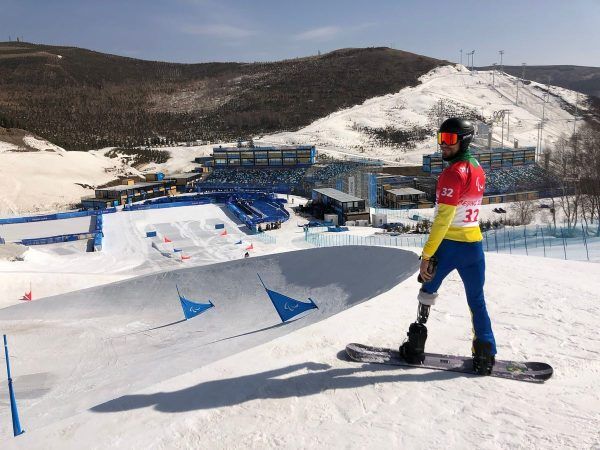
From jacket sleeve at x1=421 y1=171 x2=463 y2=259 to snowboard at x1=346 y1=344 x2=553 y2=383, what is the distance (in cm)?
114

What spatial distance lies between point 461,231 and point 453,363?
132cm

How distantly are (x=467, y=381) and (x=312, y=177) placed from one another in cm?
4743

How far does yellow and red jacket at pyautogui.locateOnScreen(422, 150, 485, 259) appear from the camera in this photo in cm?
412

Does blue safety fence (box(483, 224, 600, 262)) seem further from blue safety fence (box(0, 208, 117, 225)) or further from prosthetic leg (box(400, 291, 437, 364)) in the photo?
blue safety fence (box(0, 208, 117, 225))

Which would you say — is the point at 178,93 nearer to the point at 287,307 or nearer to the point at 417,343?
the point at 287,307

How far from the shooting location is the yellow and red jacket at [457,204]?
4121mm

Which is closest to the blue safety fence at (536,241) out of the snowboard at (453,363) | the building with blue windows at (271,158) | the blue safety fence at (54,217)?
the snowboard at (453,363)

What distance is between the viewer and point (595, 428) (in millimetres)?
3383

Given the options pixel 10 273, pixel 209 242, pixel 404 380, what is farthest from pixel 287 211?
pixel 404 380

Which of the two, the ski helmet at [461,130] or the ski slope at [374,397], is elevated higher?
the ski helmet at [461,130]

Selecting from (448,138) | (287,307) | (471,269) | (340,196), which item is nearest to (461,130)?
(448,138)

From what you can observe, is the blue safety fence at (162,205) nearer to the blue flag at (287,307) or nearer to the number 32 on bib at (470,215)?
the blue flag at (287,307)

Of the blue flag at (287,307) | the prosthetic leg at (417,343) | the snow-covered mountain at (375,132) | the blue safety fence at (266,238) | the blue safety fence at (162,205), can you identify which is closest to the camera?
the prosthetic leg at (417,343)

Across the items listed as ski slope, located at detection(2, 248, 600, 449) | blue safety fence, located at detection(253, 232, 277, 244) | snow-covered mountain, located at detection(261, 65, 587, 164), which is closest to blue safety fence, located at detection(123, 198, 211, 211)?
blue safety fence, located at detection(253, 232, 277, 244)
